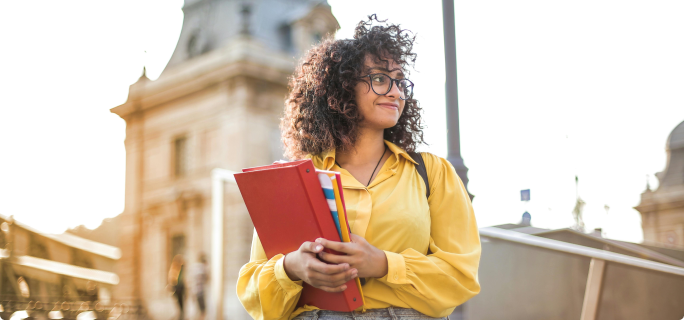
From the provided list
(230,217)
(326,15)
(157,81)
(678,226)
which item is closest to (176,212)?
(230,217)

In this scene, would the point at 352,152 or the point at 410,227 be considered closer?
the point at 410,227

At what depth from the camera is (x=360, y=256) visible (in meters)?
1.22

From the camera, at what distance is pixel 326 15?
8.04m

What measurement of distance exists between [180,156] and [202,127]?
0.54 meters

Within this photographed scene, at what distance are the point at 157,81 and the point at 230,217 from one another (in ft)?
7.93

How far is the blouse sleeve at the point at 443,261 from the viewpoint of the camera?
128cm

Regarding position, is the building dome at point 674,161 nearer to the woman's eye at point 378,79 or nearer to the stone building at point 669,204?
the stone building at point 669,204

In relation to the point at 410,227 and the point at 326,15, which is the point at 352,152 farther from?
the point at 326,15

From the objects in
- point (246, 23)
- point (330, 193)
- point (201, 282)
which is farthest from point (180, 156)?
point (330, 193)

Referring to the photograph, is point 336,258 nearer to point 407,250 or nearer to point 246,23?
point 407,250

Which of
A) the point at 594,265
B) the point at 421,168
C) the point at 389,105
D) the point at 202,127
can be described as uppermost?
the point at 202,127

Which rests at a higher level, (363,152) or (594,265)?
(363,152)

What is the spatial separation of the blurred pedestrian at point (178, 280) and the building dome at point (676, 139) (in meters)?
5.65

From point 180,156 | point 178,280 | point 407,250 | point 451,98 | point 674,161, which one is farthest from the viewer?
point 180,156
